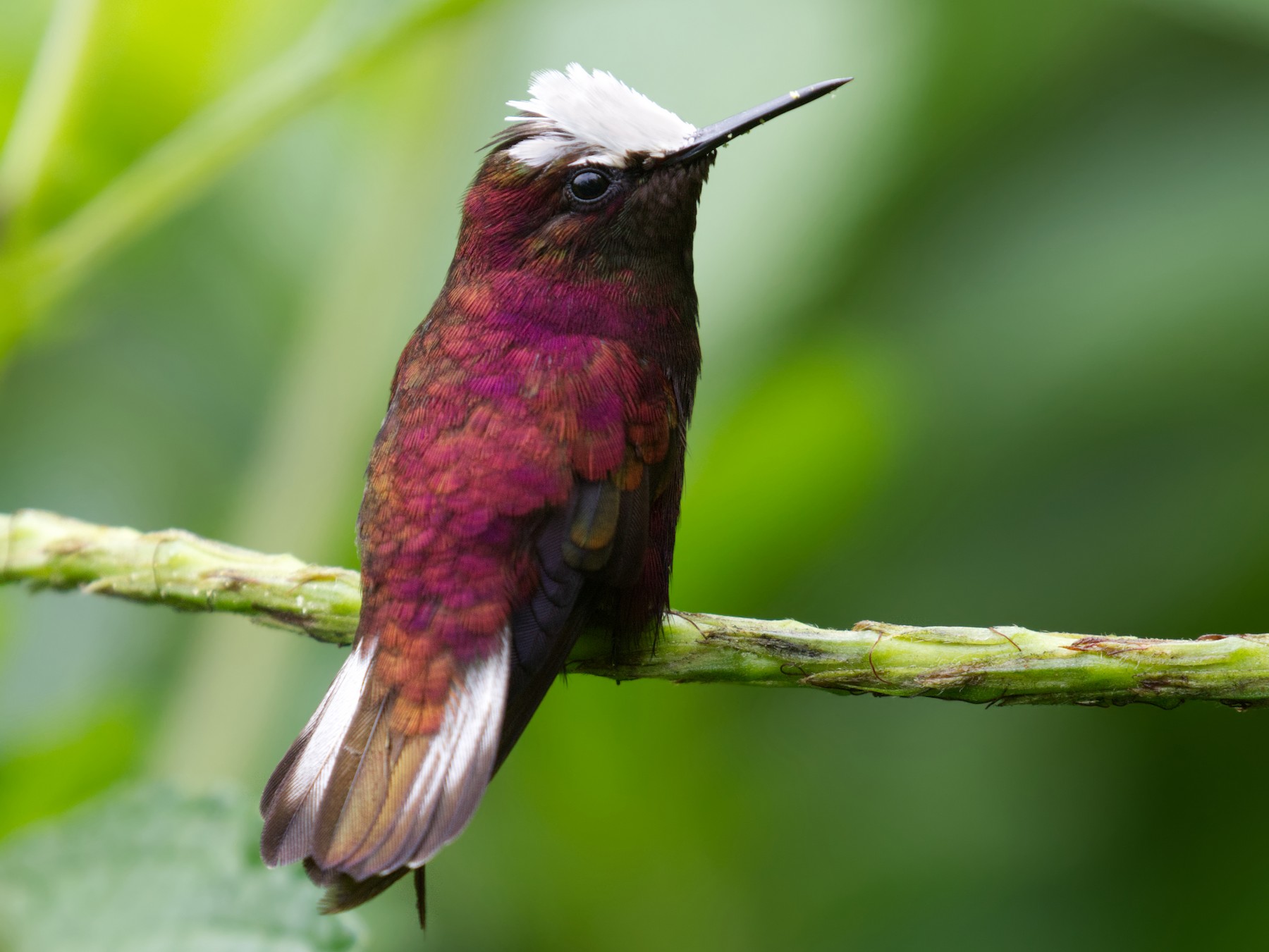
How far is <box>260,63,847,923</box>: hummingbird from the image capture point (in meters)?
1.93

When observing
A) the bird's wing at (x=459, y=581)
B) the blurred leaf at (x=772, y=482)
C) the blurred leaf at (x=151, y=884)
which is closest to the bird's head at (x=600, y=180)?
the bird's wing at (x=459, y=581)

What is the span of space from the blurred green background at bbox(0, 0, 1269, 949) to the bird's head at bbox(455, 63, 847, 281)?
0.36 m

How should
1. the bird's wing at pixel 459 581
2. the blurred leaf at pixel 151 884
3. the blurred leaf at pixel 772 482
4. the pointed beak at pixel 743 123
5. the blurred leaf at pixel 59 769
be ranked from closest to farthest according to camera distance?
the bird's wing at pixel 459 581, the blurred leaf at pixel 151 884, the pointed beak at pixel 743 123, the blurred leaf at pixel 59 769, the blurred leaf at pixel 772 482

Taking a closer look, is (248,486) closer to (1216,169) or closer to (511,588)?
(511,588)

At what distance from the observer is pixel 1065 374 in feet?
10.9

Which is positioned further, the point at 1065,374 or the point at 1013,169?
the point at 1013,169

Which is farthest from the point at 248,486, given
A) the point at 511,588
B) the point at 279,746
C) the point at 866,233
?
the point at 866,233

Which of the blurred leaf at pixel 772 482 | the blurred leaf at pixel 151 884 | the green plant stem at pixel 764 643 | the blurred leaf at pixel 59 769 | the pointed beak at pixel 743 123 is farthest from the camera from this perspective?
the blurred leaf at pixel 772 482

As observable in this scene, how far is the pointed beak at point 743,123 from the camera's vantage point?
2.40 metres

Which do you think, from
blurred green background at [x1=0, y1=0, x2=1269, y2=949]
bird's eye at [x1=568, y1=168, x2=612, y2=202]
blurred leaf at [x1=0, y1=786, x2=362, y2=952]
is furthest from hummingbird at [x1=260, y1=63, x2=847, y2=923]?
blurred green background at [x1=0, y1=0, x2=1269, y2=949]

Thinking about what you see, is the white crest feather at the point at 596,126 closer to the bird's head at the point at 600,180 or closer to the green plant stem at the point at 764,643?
the bird's head at the point at 600,180

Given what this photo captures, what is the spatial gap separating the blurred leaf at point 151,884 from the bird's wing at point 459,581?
14cm

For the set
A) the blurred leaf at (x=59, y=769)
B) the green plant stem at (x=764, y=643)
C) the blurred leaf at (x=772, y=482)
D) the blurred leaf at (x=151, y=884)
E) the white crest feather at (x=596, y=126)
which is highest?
the white crest feather at (x=596, y=126)

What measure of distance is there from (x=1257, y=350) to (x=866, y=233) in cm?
96
